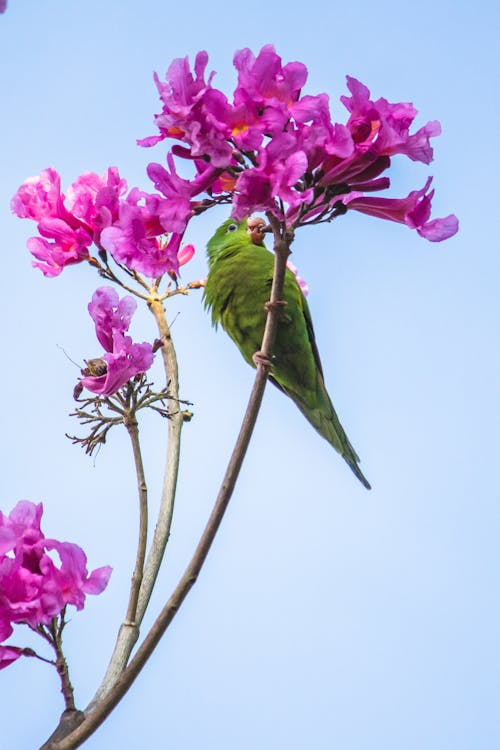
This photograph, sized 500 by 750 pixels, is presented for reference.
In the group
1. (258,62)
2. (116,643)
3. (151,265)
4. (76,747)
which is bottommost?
(76,747)

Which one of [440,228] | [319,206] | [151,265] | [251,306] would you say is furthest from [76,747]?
[251,306]

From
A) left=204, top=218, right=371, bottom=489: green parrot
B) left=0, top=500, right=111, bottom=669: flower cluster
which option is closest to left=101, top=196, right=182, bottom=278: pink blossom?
left=0, top=500, right=111, bottom=669: flower cluster

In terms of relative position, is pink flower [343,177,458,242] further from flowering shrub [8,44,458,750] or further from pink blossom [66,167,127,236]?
pink blossom [66,167,127,236]

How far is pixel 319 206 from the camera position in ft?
6.93

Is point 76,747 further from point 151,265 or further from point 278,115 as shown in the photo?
point 278,115

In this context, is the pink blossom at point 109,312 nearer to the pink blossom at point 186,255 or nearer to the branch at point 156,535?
the branch at point 156,535

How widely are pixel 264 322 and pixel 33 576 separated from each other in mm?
2815

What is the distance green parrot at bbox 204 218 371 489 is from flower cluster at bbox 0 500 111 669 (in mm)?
2611

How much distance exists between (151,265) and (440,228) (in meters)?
0.73

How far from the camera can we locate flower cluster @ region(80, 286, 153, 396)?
2.20 metres

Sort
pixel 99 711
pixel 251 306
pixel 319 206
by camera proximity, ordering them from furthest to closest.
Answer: pixel 251 306
pixel 319 206
pixel 99 711

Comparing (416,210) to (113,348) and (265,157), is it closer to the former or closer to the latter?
(265,157)

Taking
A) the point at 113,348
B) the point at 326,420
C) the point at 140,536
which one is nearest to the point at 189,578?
the point at 140,536

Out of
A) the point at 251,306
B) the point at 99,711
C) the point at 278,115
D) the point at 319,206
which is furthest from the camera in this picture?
the point at 251,306
